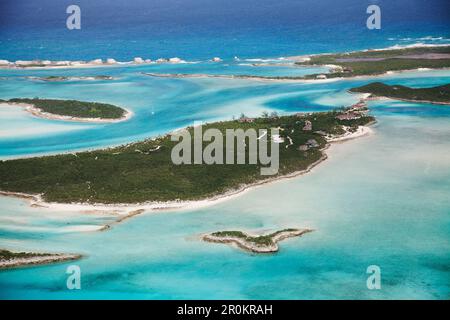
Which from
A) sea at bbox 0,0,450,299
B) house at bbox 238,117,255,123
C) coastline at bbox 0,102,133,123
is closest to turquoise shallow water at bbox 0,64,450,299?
sea at bbox 0,0,450,299

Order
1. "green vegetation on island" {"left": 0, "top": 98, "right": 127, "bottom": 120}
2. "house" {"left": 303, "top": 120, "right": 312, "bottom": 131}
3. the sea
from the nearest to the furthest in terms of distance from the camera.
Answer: the sea, "house" {"left": 303, "top": 120, "right": 312, "bottom": 131}, "green vegetation on island" {"left": 0, "top": 98, "right": 127, "bottom": 120}

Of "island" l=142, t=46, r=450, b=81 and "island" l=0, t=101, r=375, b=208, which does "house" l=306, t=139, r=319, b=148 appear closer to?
"island" l=0, t=101, r=375, b=208

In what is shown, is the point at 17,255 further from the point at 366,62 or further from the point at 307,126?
the point at 366,62

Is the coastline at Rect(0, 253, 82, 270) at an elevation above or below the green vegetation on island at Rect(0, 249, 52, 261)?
below

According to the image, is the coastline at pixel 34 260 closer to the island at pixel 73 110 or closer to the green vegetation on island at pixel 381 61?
the island at pixel 73 110

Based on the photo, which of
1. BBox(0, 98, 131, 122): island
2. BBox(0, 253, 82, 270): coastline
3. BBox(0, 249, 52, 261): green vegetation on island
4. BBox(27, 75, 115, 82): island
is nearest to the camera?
BBox(0, 253, 82, 270): coastline

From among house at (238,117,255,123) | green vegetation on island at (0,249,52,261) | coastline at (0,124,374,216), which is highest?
house at (238,117,255,123)

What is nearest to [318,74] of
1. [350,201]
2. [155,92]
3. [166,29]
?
[155,92]
